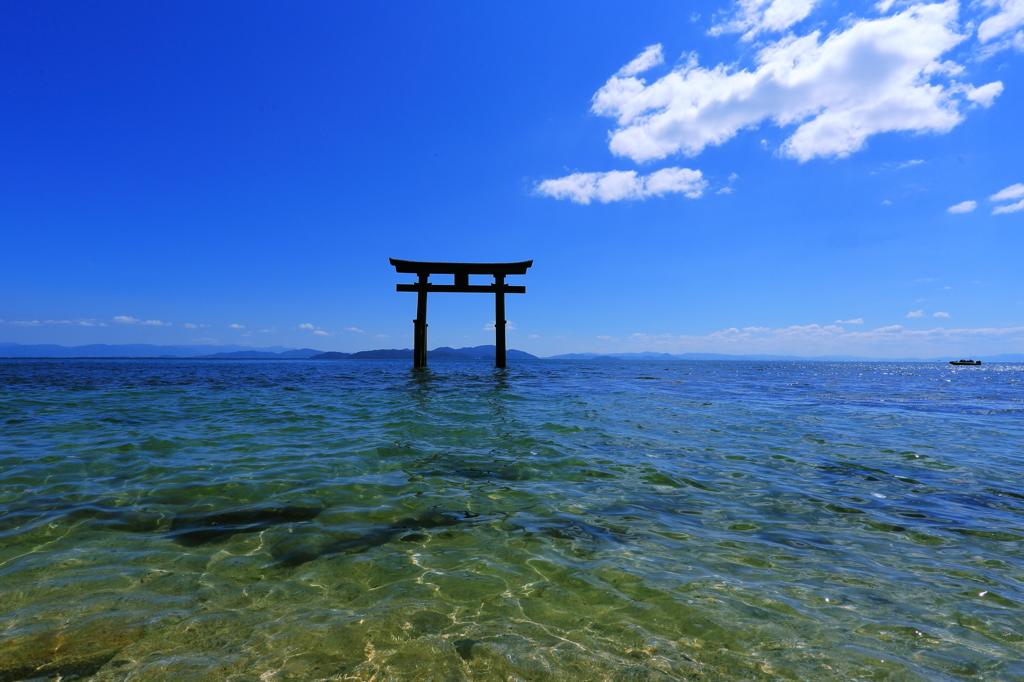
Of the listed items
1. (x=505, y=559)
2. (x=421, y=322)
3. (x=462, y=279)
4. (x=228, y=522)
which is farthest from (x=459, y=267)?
(x=505, y=559)

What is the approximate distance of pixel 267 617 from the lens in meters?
2.66

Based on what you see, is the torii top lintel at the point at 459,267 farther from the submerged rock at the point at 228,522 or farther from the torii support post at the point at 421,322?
the submerged rock at the point at 228,522

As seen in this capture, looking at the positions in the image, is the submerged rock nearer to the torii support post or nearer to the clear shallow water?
the clear shallow water

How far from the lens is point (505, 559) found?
11.2ft

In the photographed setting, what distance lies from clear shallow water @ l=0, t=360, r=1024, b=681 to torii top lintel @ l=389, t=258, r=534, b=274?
51.4 feet

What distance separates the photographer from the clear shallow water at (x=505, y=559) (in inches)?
91.7

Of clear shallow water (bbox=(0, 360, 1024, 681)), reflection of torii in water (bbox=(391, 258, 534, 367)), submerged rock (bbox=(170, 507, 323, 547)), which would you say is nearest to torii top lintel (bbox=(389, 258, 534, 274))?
reflection of torii in water (bbox=(391, 258, 534, 367))

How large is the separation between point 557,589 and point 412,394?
12273 mm

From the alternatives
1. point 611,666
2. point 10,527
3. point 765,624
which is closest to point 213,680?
point 611,666

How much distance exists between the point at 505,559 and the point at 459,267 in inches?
793

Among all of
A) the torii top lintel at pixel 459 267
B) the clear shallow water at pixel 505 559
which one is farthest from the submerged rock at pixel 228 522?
the torii top lintel at pixel 459 267

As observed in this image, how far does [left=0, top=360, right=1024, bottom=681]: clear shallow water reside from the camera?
91.7 inches

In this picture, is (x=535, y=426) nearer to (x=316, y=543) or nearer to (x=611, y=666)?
(x=316, y=543)

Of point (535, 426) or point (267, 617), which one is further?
point (535, 426)
